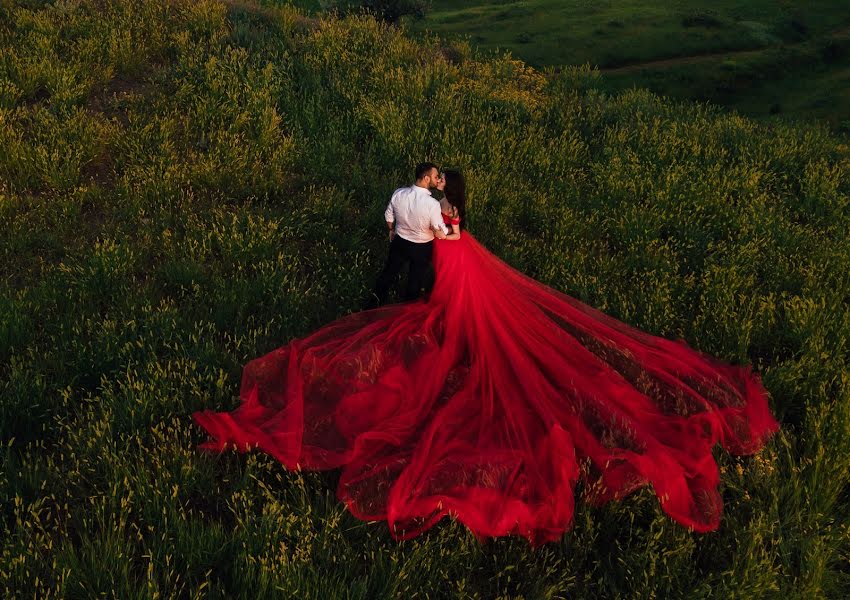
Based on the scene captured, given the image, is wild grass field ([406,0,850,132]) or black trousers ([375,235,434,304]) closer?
black trousers ([375,235,434,304])

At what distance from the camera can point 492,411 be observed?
4621mm

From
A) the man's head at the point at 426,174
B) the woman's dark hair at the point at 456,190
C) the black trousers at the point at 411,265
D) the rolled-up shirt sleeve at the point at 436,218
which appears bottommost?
the black trousers at the point at 411,265

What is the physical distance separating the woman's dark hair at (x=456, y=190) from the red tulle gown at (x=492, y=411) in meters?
0.52

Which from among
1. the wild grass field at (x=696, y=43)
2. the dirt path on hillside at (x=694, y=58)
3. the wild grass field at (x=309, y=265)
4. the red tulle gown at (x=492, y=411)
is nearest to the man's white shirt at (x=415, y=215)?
the red tulle gown at (x=492, y=411)

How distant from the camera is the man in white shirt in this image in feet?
19.7

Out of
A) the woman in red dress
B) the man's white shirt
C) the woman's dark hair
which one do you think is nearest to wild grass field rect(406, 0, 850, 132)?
the woman's dark hair

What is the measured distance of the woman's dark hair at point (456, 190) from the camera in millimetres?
6266

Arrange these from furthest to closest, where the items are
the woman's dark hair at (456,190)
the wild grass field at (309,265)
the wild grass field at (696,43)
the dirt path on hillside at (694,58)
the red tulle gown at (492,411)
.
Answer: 1. the dirt path on hillside at (694,58)
2. the wild grass field at (696,43)
3. the woman's dark hair at (456,190)
4. the red tulle gown at (492,411)
5. the wild grass field at (309,265)

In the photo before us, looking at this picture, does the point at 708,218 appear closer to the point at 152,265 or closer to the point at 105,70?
the point at 152,265

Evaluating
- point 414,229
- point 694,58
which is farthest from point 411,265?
point 694,58

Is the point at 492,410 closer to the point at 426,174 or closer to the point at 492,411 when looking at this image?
the point at 492,411

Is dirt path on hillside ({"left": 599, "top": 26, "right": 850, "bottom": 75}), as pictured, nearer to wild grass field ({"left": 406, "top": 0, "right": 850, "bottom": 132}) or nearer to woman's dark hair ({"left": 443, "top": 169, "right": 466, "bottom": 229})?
wild grass field ({"left": 406, "top": 0, "right": 850, "bottom": 132})

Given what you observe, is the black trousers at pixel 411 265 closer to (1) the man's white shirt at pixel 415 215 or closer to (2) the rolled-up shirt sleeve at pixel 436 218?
(1) the man's white shirt at pixel 415 215

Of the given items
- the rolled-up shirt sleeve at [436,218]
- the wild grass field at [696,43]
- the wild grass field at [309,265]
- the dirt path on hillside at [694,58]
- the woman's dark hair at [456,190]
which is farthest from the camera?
the dirt path on hillside at [694,58]
